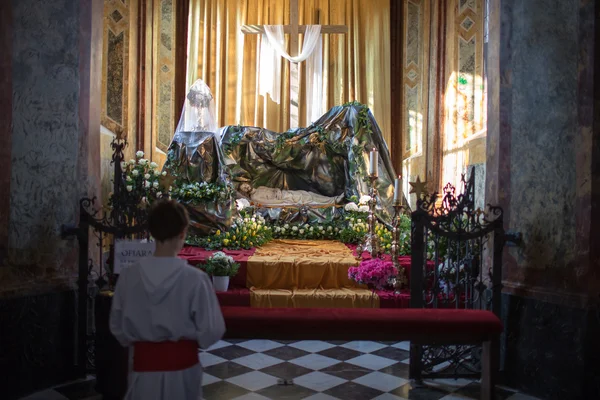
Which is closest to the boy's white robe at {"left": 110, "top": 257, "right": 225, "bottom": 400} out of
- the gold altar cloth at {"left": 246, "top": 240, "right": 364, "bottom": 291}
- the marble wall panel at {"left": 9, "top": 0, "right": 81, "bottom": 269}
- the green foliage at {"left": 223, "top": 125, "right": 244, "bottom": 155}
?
the marble wall panel at {"left": 9, "top": 0, "right": 81, "bottom": 269}

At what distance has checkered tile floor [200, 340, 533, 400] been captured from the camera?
474 cm

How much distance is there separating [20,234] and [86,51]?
5.76 ft

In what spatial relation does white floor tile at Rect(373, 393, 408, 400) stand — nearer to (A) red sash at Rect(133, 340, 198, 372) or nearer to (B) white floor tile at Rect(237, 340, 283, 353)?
(B) white floor tile at Rect(237, 340, 283, 353)

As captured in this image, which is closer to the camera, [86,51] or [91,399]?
[91,399]

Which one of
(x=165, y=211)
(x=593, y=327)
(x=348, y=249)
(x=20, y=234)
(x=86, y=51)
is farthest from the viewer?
(x=348, y=249)

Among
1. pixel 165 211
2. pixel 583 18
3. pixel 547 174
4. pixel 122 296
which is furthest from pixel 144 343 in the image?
pixel 583 18

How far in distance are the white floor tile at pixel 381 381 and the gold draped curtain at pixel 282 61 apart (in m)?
8.81

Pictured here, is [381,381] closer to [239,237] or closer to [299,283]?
[299,283]

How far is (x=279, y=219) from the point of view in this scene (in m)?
10.0

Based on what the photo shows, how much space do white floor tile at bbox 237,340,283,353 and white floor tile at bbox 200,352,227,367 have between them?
1.55 ft

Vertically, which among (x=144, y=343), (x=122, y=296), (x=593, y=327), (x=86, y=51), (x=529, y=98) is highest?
(x=86, y=51)

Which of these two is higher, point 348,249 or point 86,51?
point 86,51

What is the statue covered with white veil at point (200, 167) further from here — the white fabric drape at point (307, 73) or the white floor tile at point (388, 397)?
the white floor tile at point (388, 397)

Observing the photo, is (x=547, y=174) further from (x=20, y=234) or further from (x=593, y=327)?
(x=20, y=234)
